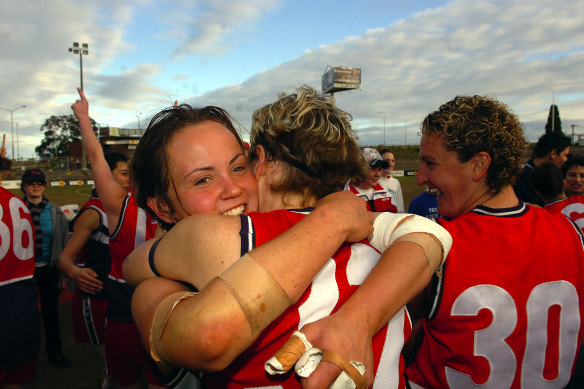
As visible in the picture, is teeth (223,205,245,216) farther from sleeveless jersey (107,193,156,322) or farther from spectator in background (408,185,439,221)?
spectator in background (408,185,439,221)

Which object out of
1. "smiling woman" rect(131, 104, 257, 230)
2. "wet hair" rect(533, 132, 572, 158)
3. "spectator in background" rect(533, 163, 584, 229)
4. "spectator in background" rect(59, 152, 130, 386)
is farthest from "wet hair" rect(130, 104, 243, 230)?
"wet hair" rect(533, 132, 572, 158)

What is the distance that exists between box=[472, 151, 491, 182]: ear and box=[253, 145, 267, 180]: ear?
1.39 metres

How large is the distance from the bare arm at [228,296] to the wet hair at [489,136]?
1.34 m

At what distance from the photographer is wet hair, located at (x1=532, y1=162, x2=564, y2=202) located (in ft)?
13.9

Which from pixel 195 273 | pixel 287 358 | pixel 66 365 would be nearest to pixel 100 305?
pixel 66 365

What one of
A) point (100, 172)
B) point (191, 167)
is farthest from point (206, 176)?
point (100, 172)

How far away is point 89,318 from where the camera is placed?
13.7 feet

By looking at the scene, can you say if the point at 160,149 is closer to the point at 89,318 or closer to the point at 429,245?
the point at 429,245

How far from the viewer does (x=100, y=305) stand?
413cm

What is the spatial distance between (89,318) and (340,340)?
418 centimetres

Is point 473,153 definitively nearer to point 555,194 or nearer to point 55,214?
point 555,194

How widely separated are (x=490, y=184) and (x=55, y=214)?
20.1 feet

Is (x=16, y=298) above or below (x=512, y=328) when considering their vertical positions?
below

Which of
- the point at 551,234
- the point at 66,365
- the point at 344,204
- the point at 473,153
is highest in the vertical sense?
the point at 473,153
